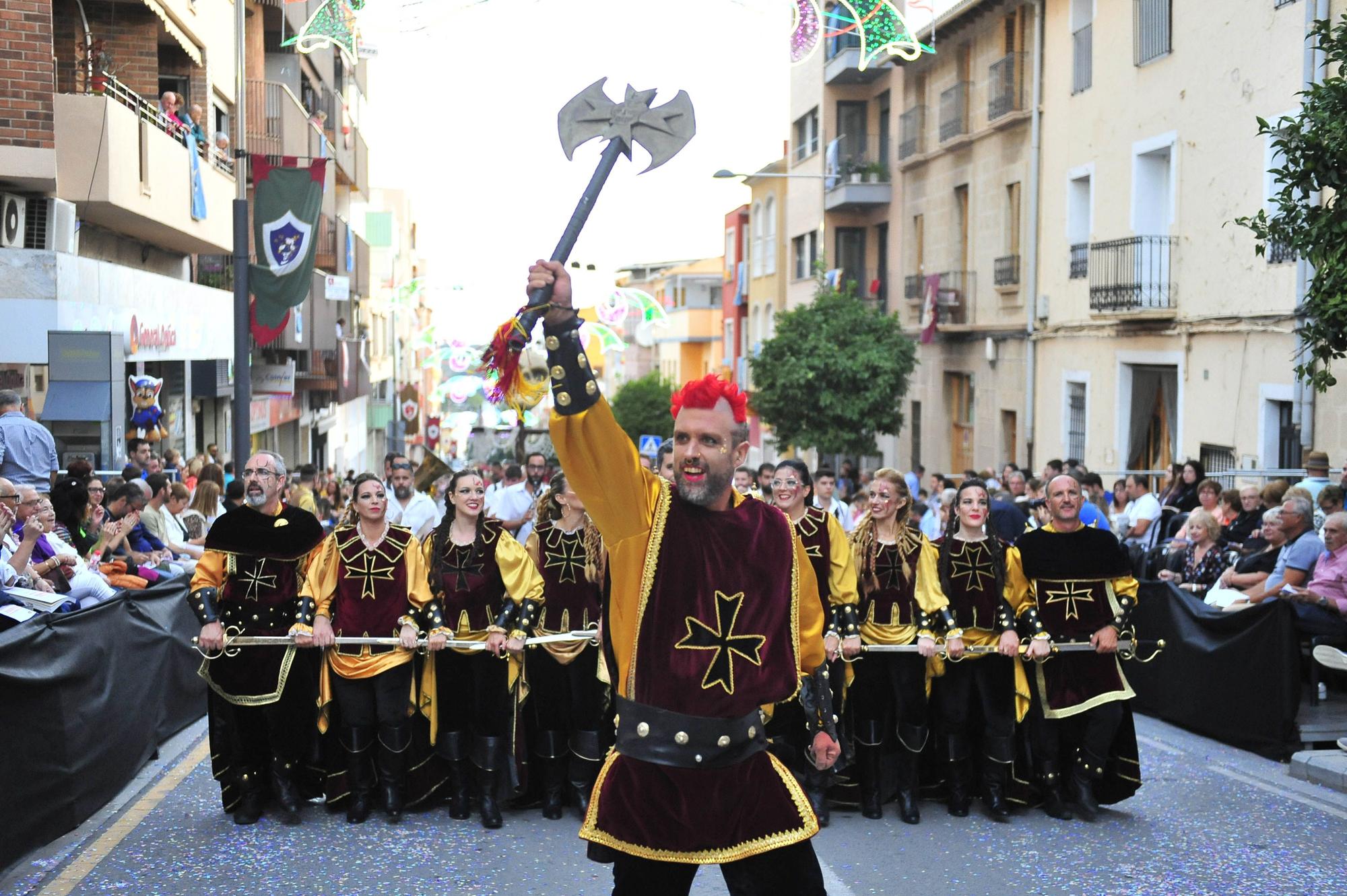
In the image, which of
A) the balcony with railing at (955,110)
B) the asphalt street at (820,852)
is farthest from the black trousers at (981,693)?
the balcony with railing at (955,110)

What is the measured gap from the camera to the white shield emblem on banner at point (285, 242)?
19.8 meters

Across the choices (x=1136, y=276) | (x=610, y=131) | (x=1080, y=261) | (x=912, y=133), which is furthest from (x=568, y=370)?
(x=912, y=133)

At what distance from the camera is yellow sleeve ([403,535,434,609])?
8539mm

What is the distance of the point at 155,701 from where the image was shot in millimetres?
10023

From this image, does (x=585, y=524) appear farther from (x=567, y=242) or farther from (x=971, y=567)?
(x=567, y=242)

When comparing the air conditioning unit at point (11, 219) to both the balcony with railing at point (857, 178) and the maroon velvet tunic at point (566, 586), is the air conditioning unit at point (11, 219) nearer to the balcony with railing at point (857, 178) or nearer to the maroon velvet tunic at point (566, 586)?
the maroon velvet tunic at point (566, 586)

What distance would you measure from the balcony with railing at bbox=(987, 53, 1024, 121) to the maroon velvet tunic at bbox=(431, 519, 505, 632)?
20793mm

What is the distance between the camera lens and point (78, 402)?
1495cm

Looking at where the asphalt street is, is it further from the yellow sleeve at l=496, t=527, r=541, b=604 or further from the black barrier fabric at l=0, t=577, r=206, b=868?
the yellow sleeve at l=496, t=527, r=541, b=604

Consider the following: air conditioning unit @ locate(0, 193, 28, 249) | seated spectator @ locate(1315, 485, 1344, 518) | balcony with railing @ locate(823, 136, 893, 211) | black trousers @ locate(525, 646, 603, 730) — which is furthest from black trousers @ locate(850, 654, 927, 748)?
balcony with railing @ locate(823, 136, 893, 211)

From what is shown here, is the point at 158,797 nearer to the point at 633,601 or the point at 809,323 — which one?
the point at 633,601

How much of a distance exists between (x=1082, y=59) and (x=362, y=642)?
19.6m

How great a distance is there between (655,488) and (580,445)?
43cm

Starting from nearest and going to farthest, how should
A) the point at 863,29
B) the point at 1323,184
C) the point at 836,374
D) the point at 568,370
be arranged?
the point at 568,370, the point at 1323,184, the point at 863,29, the point at 836,374
